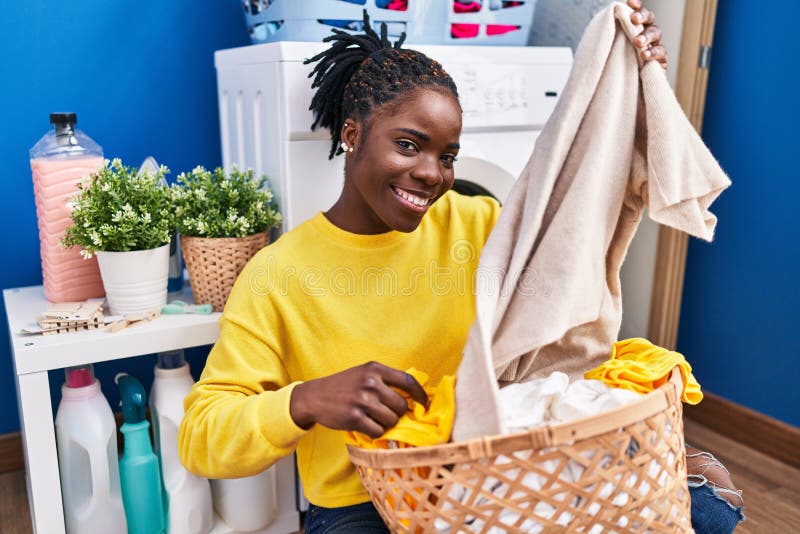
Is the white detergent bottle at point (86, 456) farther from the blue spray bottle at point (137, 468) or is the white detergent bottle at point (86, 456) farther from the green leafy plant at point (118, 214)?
the green leafy plant at point (118, 214)

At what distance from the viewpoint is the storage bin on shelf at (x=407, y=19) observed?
1283mm

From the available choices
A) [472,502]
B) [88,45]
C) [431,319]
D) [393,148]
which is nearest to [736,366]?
[431,319]

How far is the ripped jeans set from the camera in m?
0.86

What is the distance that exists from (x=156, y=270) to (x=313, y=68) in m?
0.45

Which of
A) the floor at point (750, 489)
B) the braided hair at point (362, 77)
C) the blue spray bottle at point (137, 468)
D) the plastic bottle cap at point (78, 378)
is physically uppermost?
the braided hair at point (362, 77)

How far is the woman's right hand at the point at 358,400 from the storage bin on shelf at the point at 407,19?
2.47ft

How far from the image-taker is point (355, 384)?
2.47 ft

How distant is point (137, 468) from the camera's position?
1.24 m

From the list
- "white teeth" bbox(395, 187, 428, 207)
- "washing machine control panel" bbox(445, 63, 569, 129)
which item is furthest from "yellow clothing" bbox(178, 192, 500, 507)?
"washing machine control panel" bbox(445, 63, 569, 129)

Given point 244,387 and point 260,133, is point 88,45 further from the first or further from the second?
point 244,387

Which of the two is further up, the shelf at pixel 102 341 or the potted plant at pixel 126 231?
the potted plant at pixel 126 231

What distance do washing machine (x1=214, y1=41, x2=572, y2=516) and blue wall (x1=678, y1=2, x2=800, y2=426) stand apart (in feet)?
1.65

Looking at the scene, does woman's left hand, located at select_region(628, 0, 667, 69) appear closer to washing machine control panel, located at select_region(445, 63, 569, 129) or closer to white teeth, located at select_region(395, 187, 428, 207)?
white teeth, located at select_region(395, 187, 428, 207)

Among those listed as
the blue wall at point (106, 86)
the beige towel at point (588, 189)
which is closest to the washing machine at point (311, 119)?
the blue wall at point (106, 86)
